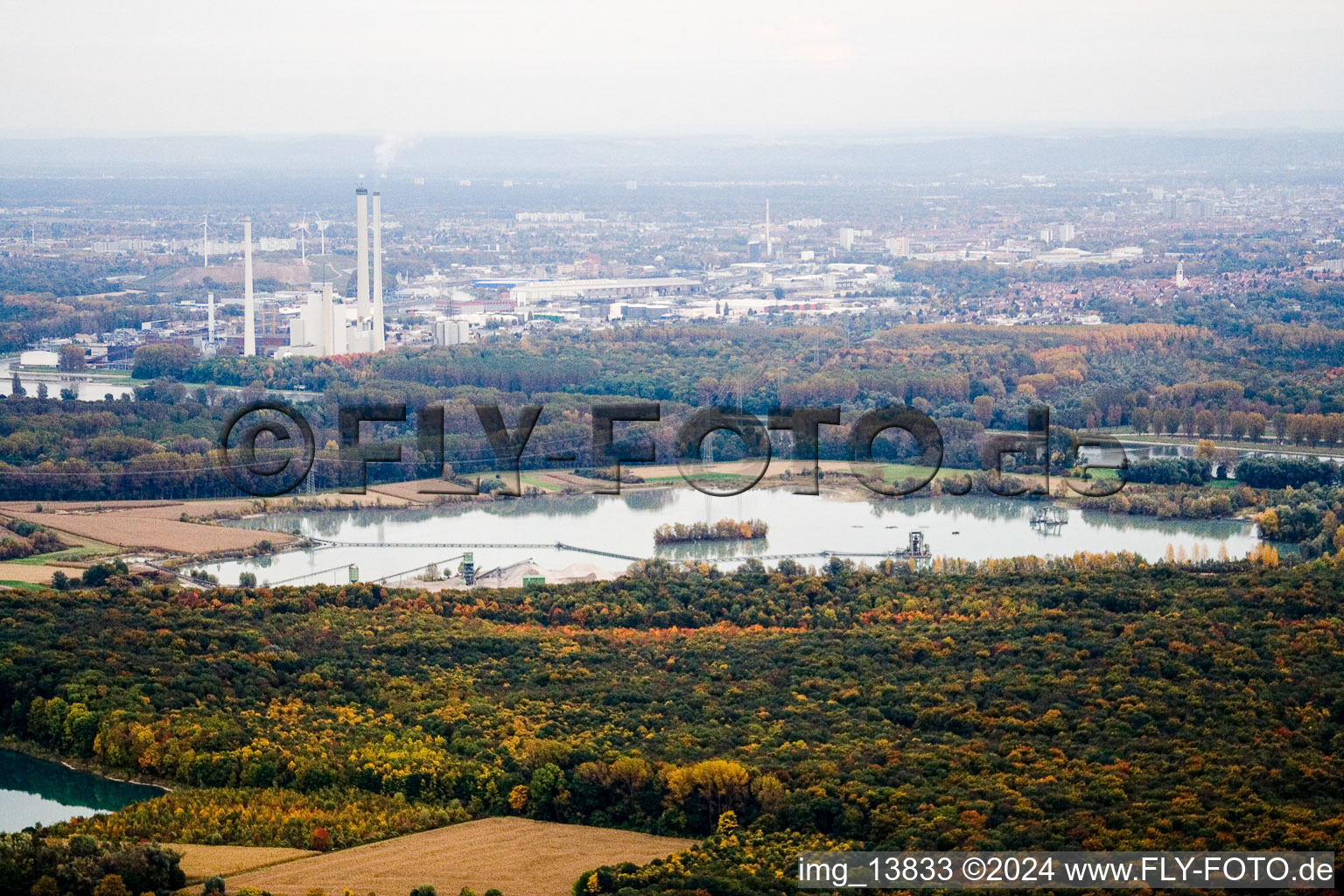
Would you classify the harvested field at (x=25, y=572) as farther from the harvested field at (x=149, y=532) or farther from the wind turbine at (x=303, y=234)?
the wind turbine at (x=303, y=234)

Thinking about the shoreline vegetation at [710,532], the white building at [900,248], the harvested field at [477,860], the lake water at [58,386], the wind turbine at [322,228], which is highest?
the wind turbine at [322,228]

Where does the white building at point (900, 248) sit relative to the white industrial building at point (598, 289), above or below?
above

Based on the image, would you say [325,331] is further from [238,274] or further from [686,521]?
[686,521]

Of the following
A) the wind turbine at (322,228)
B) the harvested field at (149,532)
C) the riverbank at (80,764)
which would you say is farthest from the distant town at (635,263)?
the riverbank at (80,764)

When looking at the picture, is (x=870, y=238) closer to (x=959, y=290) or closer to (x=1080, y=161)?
(x=959, y=290)

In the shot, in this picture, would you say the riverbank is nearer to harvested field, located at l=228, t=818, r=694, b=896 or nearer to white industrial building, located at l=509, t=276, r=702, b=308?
harvested field, located at l=228, t=818, r=694, b=896

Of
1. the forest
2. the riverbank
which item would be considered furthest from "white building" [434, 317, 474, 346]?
the riverbank

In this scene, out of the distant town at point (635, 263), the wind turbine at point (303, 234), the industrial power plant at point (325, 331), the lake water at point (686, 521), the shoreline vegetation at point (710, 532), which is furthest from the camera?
the wind turbine at point (303, 234)
